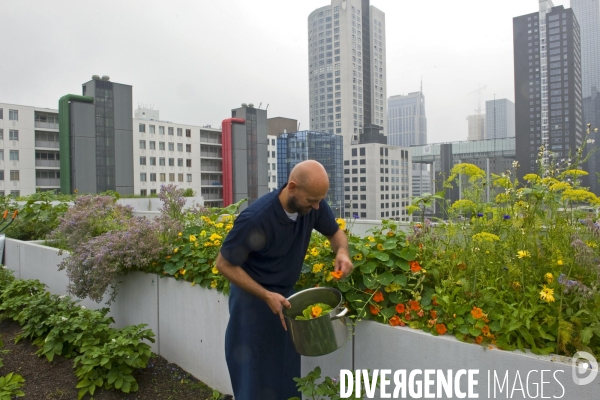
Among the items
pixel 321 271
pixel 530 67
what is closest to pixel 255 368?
pixel 321 271

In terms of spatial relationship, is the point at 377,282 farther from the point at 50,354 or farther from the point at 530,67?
the point at 530,67

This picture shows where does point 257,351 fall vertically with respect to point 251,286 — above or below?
below

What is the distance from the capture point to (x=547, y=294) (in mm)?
1620

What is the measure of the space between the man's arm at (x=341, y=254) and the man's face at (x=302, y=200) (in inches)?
10.7

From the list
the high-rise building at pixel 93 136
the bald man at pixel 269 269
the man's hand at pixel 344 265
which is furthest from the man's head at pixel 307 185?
the high-rise building at pixel 93 136

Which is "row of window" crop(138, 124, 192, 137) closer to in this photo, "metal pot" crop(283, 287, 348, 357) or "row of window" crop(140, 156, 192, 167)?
"row of window" crop(140, 156, 192, 167)

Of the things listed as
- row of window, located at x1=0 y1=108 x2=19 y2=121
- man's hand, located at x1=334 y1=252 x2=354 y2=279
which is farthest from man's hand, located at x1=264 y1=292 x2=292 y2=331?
row of window, located at x1=0 y1=108 x2=19 y2=121

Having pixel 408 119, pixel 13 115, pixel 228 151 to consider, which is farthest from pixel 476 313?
pixel 13 115

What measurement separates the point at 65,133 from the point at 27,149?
1364 centimetres

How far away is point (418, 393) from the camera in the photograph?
178 centimetres

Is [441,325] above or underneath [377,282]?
underneath

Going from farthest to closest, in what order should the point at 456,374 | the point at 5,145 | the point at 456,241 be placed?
1. the point at 5,145
2. the point at 456,241
3. the point at 456,374

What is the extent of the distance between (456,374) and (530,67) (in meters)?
3.57

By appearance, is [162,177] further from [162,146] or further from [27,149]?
[27,149]
